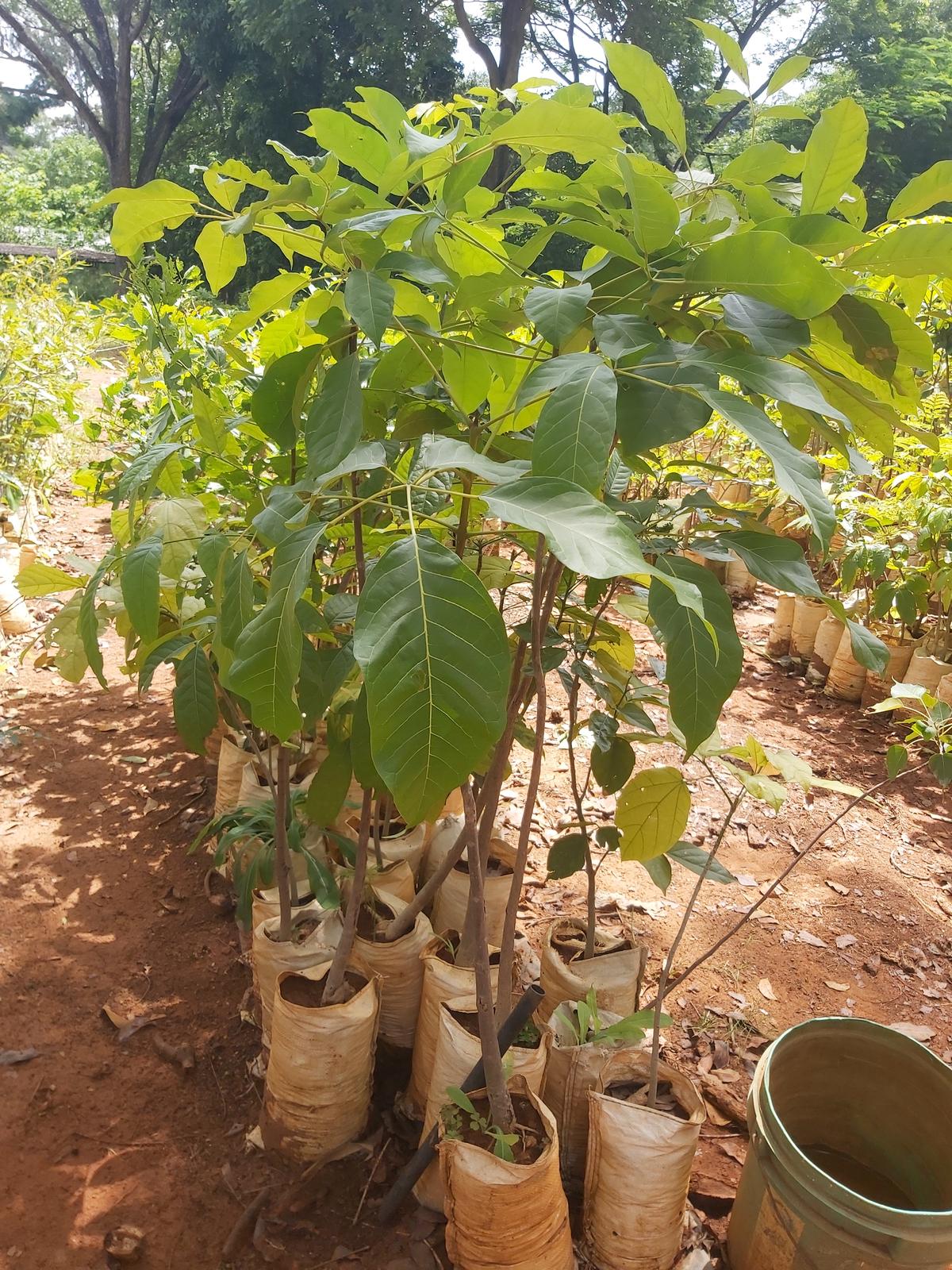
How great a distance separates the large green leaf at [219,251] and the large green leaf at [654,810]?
0.79m

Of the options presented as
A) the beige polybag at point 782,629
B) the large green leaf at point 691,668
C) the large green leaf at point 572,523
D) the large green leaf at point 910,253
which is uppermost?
the large green leaf at point 910,253

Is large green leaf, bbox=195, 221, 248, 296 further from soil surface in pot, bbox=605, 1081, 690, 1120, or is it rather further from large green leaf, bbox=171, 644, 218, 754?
soil surface in pot, bbox=605, 1081, 690, 1120

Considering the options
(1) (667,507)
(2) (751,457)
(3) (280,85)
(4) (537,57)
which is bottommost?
(2) (751,457)

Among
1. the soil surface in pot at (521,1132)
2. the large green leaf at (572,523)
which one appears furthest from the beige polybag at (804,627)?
the large green leaf at (572,523)

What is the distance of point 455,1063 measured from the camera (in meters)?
1.27

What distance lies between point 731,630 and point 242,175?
64 centimetres

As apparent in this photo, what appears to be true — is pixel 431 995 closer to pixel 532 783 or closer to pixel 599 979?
pixel 599 979

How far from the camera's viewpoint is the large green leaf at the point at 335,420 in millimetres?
751

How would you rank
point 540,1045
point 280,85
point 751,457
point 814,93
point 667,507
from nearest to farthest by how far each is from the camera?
point 667,507, point 540,1045, point 751,457, point 280,85, point 814,93

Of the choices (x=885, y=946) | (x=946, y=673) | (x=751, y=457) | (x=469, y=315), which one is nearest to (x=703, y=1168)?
(x=885, y=946)

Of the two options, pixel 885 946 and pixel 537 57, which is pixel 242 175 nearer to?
pixel 885 946

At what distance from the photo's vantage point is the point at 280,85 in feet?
46.6

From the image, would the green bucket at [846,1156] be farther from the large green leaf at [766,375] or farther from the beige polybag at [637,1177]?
the large green leaf at [766,375]

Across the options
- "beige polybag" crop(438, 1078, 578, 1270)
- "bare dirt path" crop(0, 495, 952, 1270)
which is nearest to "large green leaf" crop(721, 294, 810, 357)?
"beige polybag" crop(438, 1078, 578, 1270)
